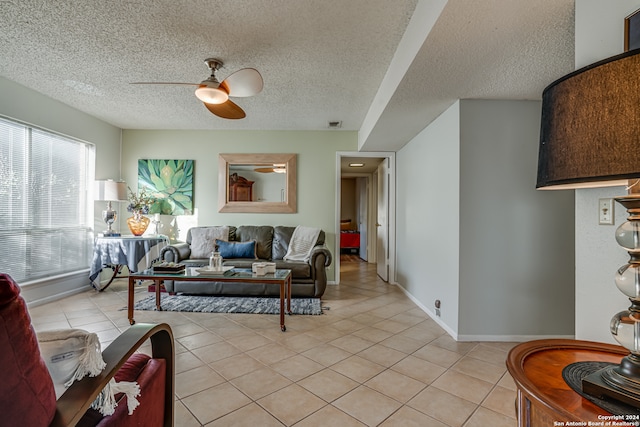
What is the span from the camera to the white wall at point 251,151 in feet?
15.5

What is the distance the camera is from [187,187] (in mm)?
4773

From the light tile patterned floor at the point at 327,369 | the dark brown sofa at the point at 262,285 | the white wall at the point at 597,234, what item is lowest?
the light tile patterned floor at the point at 327,369

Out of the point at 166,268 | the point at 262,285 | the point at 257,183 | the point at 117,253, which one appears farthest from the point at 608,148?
the point at 117,253

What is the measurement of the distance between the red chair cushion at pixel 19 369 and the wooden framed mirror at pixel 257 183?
4.11 meters

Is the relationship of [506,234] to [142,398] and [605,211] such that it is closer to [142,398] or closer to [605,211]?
[605,211]

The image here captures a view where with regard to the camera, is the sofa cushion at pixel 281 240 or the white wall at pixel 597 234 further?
the sofa cushion at pixel 281 240

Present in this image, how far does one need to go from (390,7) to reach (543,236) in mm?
2273

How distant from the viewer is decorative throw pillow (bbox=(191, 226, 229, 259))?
415cm

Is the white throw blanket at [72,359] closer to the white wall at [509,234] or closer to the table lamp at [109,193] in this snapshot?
the white wall at [509,234]

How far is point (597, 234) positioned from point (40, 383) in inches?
76.3

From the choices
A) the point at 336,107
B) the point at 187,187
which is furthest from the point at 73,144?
the point at 336,107

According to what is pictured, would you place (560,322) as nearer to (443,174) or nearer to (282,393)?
(443,174)

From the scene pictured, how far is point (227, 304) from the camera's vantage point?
3.49 m

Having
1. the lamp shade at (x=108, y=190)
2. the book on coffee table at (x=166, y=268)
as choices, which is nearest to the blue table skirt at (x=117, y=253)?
the lamp shade at (x=108, y=190)
